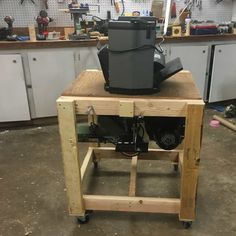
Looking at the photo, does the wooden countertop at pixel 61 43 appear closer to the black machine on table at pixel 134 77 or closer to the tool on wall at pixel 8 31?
the tool on wall at pixel 8 31

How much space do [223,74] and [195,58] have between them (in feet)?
1.22

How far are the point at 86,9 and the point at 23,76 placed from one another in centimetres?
84

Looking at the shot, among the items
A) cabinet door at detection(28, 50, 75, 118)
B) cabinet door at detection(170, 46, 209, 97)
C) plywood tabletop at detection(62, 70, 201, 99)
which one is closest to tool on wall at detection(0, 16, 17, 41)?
cabinet door at detection(28, 50, 75, 118)

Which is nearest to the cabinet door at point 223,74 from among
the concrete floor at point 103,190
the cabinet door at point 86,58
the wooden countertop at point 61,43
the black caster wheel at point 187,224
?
the wooden countertop at point 61,43

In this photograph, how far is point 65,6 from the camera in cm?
272

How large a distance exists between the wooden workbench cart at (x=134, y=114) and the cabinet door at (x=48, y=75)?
1.06 m

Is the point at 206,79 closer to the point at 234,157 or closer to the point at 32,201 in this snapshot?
the point at 234,157

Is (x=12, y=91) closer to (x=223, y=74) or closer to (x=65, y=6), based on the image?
(x=65, y=6)

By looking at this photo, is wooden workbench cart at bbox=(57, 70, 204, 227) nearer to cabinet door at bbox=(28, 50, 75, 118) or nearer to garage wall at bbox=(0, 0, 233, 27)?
cabinet door at bbox=(28, 50, 75, 118)

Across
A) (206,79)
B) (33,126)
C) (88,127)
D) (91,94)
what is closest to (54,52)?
(33,126)

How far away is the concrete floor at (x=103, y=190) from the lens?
4.59 ft

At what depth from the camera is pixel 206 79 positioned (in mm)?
2811

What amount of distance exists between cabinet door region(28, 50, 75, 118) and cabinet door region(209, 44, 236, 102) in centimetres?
144

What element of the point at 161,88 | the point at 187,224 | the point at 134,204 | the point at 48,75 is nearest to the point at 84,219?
the point at 134,204
